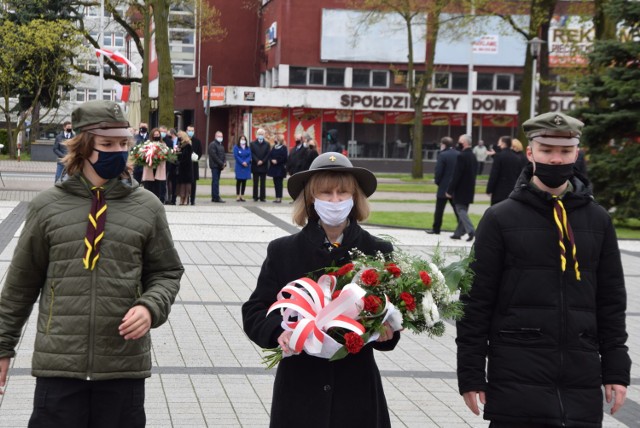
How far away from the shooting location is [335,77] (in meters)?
59.8

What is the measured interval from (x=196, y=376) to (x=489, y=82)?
178 ft

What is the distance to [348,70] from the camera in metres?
59.3

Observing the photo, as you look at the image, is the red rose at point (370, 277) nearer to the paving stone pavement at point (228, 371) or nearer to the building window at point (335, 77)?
the paving stone pavement at point (228, 371)

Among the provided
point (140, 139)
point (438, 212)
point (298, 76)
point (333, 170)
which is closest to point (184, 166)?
point (140, 139)

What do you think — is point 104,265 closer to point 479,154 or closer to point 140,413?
point 140,413

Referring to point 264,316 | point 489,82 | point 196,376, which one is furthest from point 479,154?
point 264,316

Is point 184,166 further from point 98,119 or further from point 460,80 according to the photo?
point 460,80

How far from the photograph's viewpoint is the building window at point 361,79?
5966 cm

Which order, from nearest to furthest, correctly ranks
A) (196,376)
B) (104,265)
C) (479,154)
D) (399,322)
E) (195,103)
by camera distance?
(399,322)
(104,265)
(196,376)
(479,154)
(195,103)

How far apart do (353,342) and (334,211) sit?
0.59 metres

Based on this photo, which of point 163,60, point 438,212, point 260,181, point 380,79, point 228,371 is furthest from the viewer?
point 380,79

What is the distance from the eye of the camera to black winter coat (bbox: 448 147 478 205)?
64.1ft

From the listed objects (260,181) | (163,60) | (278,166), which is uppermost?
(163,60)

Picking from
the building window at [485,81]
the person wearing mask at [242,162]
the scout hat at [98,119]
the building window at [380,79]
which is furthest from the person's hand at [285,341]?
the building window at [485,81]
